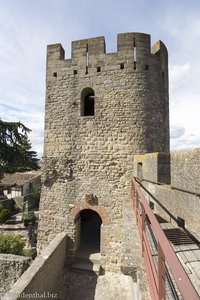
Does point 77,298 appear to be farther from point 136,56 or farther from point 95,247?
point 136,56

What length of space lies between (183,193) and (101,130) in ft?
17.4

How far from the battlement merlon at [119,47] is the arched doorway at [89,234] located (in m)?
7.11

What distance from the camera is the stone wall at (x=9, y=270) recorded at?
20.7 feet

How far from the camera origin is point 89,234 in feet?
33.9

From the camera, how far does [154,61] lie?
8219mm

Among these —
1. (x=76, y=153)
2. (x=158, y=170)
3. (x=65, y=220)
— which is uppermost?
(x=76, y=153)

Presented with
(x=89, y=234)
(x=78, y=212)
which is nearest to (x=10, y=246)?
(x=78, y=212)

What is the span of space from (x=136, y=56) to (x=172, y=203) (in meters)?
6.39

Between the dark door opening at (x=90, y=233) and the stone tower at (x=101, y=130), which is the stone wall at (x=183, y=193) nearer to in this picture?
the stone tower at (x=101, y=130)

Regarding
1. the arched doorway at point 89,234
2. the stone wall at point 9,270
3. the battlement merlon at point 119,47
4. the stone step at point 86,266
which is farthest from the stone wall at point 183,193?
the battlement merlon at point 119,47

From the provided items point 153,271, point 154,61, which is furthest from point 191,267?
point 154,61

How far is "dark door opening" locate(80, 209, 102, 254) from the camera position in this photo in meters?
8.73

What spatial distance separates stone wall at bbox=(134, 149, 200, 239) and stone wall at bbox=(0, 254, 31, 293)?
4.72m

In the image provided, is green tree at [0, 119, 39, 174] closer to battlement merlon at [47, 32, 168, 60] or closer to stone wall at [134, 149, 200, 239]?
battlement merlon at [47, 32, 168, 60]
